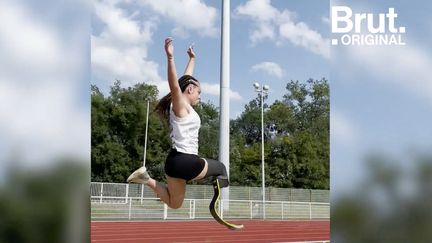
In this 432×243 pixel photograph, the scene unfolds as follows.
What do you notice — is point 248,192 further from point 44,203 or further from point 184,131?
point 44,203

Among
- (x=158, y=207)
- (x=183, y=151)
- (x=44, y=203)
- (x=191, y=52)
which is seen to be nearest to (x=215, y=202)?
(x=183, y=151)

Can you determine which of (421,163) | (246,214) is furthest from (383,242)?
(246,214)

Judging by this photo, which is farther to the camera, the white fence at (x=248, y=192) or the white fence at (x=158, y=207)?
the white fence at (x=248, y=192)

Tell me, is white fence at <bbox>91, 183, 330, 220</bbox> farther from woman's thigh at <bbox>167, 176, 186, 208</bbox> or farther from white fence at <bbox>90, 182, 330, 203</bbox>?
woman's thigh at <bbox>167, 176, 186, 208</bbox>

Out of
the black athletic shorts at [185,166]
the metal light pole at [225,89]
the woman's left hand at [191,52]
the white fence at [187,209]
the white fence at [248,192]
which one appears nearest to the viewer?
the black athletic shorts at [185,166]

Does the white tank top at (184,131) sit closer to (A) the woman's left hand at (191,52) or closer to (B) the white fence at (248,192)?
(A) the woman's left hand at (191,52)

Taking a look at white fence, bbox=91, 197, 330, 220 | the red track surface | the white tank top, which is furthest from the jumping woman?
the red track surface

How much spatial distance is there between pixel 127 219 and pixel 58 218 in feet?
10.4

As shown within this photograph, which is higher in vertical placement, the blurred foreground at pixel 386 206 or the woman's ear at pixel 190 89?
the woman's ear at pixel 190 89

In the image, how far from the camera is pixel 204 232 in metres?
7.29

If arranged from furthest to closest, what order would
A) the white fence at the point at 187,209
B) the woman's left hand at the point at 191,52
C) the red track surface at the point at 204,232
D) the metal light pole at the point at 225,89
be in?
1. the red track surface at the point at 204,232
2. the white fence at the point at 187,209
3. the metal light pole at the point at 225,89
4. the woman's left hand at the point at 191,52

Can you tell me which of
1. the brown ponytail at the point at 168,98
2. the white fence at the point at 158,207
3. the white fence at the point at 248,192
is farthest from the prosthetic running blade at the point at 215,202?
the white fence at the point at 248,192

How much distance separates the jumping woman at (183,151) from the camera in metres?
5.11

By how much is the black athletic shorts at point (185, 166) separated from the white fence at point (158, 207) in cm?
138
